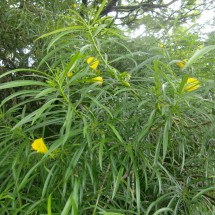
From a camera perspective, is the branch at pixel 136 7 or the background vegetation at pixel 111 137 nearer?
the background vegetation at pixel 111 137

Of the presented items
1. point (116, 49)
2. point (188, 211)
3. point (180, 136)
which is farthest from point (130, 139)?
point (116, 49)

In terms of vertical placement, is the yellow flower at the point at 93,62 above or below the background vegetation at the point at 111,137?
above

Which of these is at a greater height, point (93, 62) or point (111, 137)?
point (93, 62)

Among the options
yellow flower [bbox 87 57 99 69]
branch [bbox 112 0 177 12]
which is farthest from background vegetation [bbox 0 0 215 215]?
branch [bbox 112 0 177 12]

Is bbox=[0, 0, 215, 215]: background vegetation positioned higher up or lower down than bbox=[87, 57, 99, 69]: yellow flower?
lower down

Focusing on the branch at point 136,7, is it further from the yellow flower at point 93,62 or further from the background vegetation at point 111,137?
the yellow flower at point 93,62

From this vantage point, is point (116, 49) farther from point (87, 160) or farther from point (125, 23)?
point (125, 23)

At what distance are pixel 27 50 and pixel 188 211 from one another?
1.17 meters

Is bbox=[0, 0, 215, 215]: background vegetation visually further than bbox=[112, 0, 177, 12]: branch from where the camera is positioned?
No

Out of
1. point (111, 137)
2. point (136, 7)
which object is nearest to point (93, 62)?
point (111, 137)

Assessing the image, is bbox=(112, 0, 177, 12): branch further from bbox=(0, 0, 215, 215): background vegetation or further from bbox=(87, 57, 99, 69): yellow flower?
bbox=(87, 57, 99, 69): yellow flower

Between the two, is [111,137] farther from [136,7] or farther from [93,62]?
[136,7]

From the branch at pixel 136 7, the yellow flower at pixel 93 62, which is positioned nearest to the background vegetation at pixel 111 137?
the yellow flower at pixel 93 62

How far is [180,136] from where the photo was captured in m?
0.94
